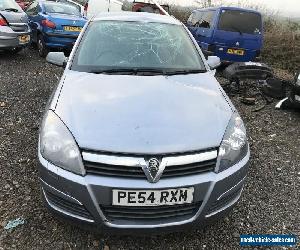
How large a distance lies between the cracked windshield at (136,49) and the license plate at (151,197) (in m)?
1.50

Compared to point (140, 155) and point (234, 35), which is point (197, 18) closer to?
point (234, 35)

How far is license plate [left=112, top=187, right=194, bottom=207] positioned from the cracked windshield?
150 centimetres

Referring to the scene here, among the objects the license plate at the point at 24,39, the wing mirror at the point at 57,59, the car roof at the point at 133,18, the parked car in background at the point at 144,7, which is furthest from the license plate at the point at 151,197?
the parked car in background at the point at 144,7

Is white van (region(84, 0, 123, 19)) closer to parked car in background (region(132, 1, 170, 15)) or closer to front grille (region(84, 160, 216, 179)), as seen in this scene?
parked car in background (region(132, 1, 170, 15))

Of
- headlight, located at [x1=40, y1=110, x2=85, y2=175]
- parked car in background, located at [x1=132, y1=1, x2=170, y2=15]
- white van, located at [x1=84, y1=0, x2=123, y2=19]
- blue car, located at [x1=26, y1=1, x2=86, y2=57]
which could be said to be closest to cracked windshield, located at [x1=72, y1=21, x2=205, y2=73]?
headlight, located at [x1=40, y1=110, x2=85, y2=175]

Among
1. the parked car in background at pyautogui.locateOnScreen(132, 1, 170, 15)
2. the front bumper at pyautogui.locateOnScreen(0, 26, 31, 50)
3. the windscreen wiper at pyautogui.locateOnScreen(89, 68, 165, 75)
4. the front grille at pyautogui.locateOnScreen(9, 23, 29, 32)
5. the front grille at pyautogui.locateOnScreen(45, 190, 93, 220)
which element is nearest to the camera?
the front grille at pyautogui.locateOnScreen(45, 190, 93, 220)

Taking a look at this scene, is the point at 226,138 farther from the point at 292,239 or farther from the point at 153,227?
the point at 292,239

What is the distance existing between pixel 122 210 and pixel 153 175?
0.31m

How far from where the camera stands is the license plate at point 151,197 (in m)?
2.37

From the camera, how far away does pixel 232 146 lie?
267 centimetres

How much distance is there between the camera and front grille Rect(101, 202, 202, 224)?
2.44m

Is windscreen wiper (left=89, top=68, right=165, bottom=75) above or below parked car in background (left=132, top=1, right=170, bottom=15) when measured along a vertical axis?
above

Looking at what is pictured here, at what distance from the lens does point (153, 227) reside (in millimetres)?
2461

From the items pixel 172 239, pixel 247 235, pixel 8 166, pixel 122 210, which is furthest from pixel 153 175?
pixel 8 166
